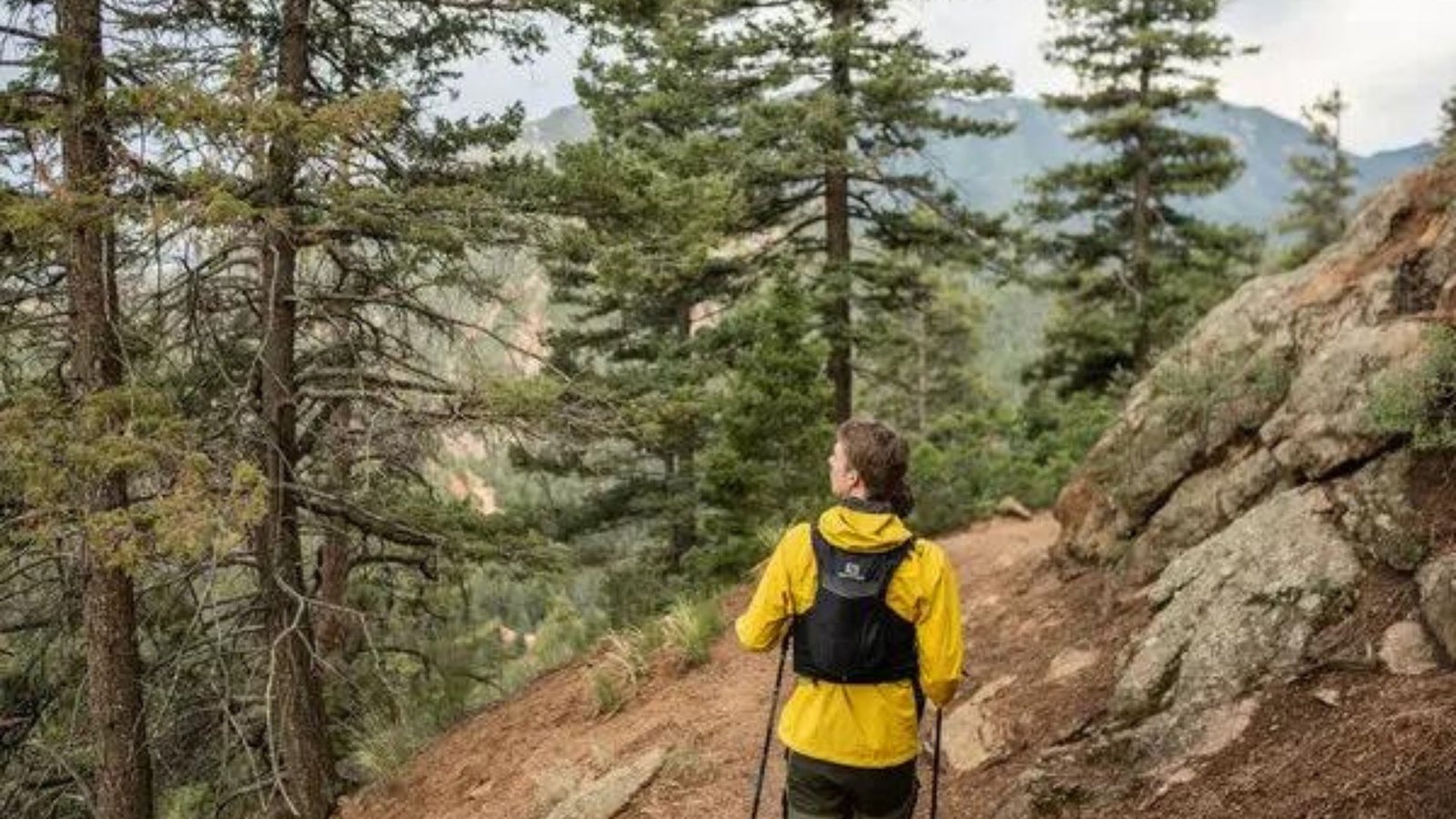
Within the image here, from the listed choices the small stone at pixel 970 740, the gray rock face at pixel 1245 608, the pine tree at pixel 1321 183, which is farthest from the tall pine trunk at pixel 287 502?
the pine tree at pixel 1321 183

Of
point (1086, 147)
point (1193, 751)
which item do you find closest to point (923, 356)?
point (1086, 147)

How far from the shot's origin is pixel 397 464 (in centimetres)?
961

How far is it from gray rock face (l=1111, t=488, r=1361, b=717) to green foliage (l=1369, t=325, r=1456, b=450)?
610mm

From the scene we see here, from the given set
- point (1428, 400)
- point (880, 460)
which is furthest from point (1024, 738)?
point (880, 460)

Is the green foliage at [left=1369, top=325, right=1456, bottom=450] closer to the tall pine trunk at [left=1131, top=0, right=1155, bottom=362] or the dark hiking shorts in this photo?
the dark hiking shorts

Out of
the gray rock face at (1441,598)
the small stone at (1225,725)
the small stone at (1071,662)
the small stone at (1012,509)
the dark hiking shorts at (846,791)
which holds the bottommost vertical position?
the small stone at (1012,509)

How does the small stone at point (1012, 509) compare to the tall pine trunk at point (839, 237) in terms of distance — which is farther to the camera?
the tall pine trunk at point (839, 237)

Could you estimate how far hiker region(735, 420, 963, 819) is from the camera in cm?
394

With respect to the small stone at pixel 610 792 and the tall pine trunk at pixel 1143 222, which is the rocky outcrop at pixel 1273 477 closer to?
the small stone at pixel 610 792

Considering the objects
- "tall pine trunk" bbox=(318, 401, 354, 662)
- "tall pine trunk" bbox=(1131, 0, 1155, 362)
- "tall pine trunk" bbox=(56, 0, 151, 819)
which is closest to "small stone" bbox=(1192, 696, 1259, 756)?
"tall pine trunk" bbox=(318, 401, 354, 662)

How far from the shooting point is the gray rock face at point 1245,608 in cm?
554

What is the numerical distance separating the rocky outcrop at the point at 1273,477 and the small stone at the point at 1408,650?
0.04ft

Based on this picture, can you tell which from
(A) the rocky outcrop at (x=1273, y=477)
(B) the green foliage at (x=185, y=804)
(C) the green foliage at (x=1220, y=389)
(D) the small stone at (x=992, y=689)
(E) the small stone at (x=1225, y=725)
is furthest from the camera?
(B) the green foliage at (x=185, y=804)

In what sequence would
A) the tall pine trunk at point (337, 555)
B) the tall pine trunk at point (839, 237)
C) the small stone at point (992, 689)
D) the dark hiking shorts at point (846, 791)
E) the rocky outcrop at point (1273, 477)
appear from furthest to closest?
the tall pine trunk at point (839, 237), the tall pine trunk at point (337, 555), the small stone at point (992, 689), the rocky outcrop at point (1273, 477), the dark hiking shorts at point (846, 791)
